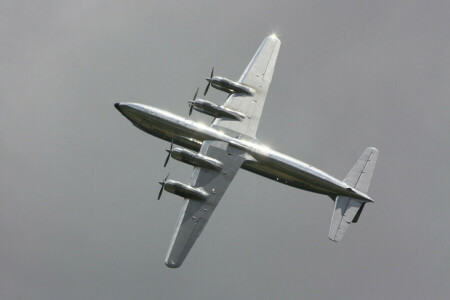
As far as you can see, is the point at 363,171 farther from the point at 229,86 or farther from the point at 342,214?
the point at 229,86

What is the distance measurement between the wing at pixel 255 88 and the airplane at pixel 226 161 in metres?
0.13

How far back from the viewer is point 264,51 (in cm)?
8956

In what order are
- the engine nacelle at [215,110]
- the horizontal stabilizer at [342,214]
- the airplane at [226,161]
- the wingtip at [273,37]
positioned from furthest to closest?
the wingtip at [273,37] → the engine nacelle at [215,110] → the horizontal stabilizer at [342,214] → the airplane at [226,161]

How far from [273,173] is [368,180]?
39.3ft

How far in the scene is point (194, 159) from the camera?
7819 centimetres

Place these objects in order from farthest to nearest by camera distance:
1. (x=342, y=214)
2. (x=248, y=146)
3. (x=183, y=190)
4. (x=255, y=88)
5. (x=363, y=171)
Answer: (x=255, y=88)
(x=363, y=171)
(x=342, y=214)
(x=248, y=146)
(x=183, y=190)

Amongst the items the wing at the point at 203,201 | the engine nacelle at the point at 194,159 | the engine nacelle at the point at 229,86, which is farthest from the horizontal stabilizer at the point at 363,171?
the engine nacelle at the point at 194,159

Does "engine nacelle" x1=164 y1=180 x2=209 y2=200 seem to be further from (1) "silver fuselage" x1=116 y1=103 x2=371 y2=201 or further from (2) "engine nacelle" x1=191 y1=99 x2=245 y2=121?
(2) "engine nacelle" x1=191 y1=99 x2=245 y2=121

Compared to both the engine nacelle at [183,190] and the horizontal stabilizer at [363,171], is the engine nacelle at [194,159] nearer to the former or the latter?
the engine nacelle at [183,190]

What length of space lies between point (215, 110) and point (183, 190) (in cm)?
1225

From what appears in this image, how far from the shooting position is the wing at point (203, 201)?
75062mm

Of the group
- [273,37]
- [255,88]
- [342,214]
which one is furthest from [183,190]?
[273,37]

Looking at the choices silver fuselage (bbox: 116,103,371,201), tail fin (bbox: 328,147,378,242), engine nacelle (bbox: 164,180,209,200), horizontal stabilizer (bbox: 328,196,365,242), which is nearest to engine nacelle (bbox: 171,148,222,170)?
silver fuselage (bbox: 116,103,371,201)

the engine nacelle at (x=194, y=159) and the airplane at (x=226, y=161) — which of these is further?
the engine nacelle at (x=194, y=159)
